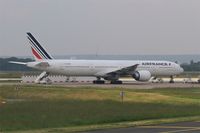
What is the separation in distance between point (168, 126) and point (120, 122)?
293cm

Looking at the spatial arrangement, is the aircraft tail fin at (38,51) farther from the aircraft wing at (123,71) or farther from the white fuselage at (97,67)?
the aircraft wing at (123,71)

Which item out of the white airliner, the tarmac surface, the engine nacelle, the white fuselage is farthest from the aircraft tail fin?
the tarmac surface

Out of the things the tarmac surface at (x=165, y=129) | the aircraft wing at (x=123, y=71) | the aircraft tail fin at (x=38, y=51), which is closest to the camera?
the tarmac surface at (x=165, y=129)

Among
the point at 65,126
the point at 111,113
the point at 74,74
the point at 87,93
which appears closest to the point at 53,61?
the point at 74,74

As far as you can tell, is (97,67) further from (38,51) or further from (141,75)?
(38,51)

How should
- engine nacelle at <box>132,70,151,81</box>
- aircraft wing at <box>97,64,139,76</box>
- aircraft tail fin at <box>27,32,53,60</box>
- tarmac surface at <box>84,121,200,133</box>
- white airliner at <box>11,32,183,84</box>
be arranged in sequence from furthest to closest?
1. aircraft tail fin at <box>27,32,53,60</box>
2. aircraft wing at <box>97,64,139,76</box>
3. white airliner at <box>11,32,183,84</box>
4. engine nacelle at <box>132,70,151,81</box>
5. tarmac surface at <box>84,121,200,133</box>

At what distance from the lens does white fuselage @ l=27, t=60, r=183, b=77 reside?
273 ft

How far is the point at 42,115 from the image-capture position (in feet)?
91.2

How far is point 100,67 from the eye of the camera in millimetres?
85688

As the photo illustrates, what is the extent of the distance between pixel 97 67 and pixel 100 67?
51 cm

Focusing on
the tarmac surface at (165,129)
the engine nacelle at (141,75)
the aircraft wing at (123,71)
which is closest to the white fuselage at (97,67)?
the aircraft wing at (123,71)

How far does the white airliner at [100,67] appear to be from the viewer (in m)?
83.2

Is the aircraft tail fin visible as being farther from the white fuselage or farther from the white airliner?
the white fuselage

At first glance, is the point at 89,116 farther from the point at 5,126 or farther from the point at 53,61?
the point at 53,61
